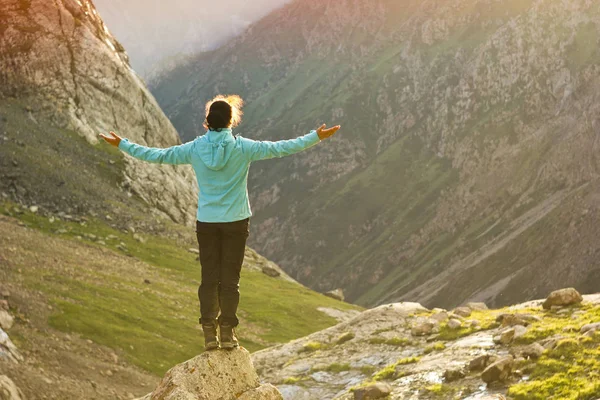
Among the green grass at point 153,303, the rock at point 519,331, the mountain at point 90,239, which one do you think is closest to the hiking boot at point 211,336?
the rock at point 519,331

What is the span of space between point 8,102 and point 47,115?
23.4 feet

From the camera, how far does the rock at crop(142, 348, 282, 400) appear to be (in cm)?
1673

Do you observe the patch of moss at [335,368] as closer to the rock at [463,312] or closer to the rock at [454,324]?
the rock at [454,324]

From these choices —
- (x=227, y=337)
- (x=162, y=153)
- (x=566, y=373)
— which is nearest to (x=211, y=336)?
(x=227, y=337)

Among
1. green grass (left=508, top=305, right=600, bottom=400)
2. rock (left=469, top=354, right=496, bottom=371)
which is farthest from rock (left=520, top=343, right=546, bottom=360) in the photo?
rock (left=469, top=354, right=496, bottom=371)

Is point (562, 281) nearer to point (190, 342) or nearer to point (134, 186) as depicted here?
point (134, 186)

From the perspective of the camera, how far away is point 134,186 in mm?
130375

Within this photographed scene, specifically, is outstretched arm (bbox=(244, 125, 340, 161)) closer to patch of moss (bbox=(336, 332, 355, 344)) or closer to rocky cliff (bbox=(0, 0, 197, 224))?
patch of moss (bbox=(336, 332, 355, 344))

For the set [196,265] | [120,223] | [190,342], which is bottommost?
[190,342]

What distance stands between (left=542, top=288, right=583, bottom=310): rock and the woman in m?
18.9

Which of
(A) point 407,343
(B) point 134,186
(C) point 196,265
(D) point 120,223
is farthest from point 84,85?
(A) point 407,343

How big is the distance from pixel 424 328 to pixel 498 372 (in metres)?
10.0

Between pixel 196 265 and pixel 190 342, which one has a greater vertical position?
pixel 196 265

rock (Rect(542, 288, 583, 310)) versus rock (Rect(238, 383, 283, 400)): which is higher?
rock (Rect(542, 288, 583, 310))
